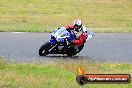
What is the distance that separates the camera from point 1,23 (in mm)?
29234

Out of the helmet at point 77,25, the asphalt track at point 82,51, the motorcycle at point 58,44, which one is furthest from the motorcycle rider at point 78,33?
the asphalt track at point 82,51

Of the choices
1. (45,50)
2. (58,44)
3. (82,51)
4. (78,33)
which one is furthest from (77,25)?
(82,51)

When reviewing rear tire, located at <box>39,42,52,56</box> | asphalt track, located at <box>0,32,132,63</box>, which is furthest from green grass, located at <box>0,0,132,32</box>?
rear tire, located at <box>39,42,52,56</box>

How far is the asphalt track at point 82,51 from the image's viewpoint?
1599 cm

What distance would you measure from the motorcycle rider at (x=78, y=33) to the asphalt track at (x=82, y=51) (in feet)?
1.55

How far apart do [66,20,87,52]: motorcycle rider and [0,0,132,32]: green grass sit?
Result: 41.0 feet

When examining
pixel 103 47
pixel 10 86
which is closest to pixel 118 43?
pixel 103 47

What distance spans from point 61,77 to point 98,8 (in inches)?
1145

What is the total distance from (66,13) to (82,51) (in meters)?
18.4

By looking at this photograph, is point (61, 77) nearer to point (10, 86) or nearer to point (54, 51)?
point (10, 86)

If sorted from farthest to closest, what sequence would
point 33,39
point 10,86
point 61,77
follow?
point 33,39 < point 61,77 < point 10,86

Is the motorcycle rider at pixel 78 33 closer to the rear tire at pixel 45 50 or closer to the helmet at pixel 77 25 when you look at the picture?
the helmet at pixel 77 25

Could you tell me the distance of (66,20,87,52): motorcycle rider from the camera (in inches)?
641

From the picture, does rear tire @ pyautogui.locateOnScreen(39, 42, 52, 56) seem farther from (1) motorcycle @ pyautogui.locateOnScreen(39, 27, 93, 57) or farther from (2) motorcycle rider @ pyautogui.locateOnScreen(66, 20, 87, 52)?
(2) motorcycle rider @ pyautogui.locateOnScreen(66, 20, 87, 52)
